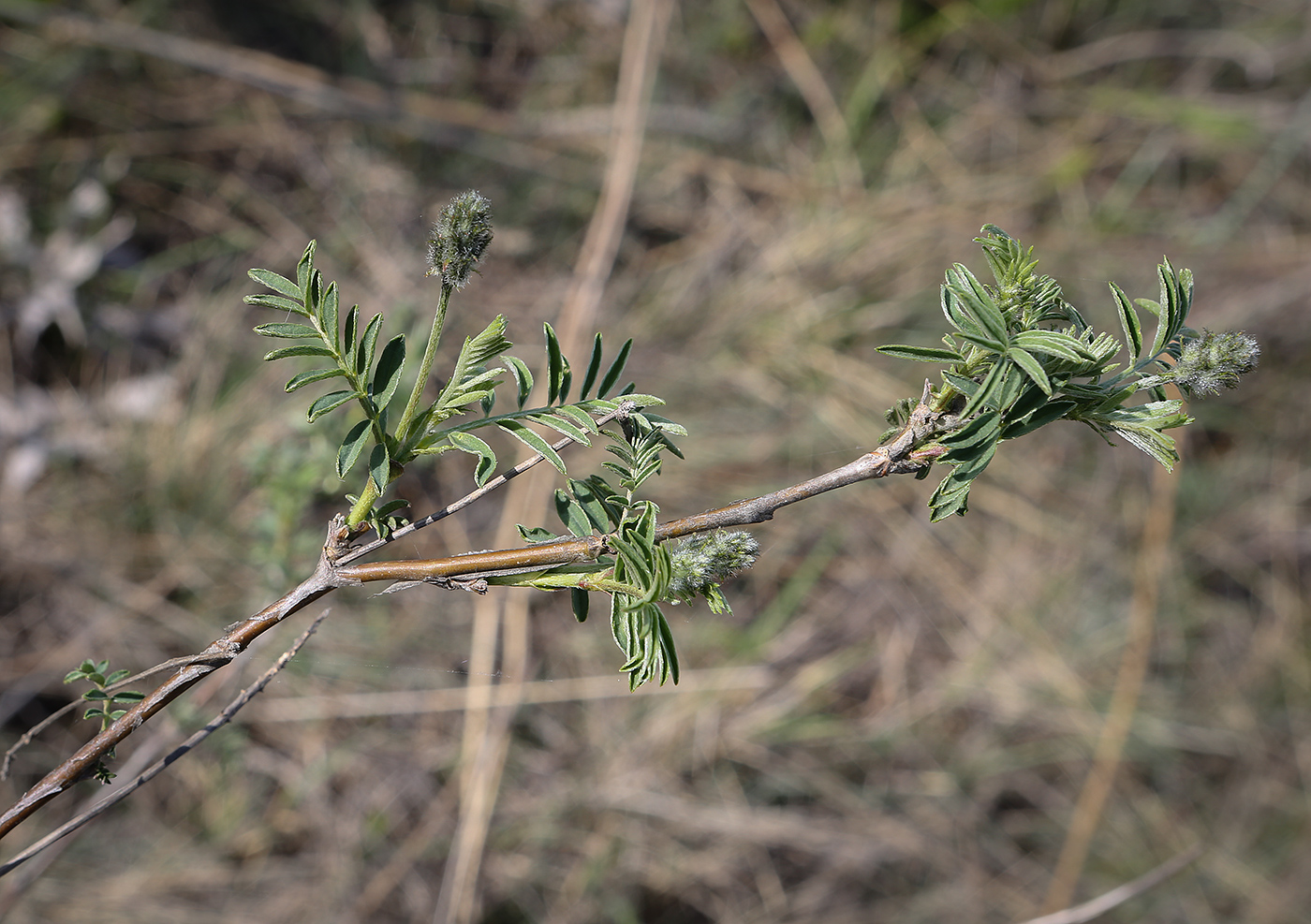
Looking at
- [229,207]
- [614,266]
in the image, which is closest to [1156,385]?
[614,266]

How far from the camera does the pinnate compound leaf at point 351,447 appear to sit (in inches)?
34.1

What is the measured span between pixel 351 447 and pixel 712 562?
1.37ft

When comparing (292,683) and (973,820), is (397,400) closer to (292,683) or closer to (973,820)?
(292,683)

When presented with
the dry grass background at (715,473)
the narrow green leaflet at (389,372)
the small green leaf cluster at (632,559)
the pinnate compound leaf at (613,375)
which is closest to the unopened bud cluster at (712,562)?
the small green leaf cluster at (632,559)

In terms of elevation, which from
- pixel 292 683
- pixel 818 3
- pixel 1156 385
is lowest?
pixel 1156 385

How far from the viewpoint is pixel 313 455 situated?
1.88 metres

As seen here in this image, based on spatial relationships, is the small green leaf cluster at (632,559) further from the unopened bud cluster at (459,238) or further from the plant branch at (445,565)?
the unopened bud cluster at (459,238)

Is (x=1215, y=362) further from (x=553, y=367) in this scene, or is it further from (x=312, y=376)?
(x=312, y=376)

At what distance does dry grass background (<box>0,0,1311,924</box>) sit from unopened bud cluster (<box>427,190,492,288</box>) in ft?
6.41

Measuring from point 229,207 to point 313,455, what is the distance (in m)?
2.28

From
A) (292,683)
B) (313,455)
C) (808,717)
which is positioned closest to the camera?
(313,455)

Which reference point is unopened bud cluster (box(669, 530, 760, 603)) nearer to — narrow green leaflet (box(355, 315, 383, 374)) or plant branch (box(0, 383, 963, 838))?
plant branch (box(0, 383, 963, 838))

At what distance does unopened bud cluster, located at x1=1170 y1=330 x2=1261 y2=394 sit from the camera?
0.80 meters

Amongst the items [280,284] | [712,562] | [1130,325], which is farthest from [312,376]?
[1130,325]
